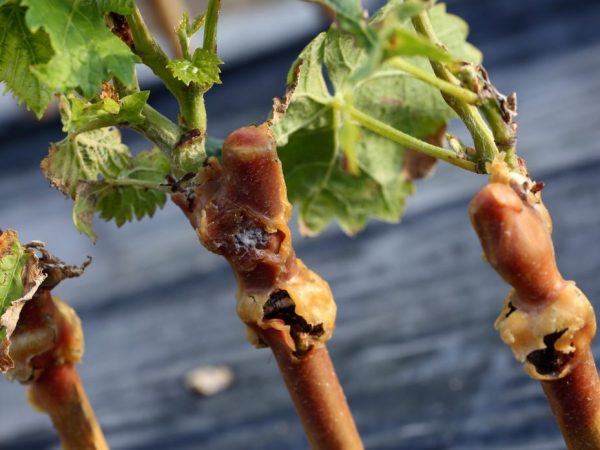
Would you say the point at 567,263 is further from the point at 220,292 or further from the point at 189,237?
the point at 189,237

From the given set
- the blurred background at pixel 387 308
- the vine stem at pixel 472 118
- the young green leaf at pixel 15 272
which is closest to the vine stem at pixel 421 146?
the vine stem at pixel 472 118

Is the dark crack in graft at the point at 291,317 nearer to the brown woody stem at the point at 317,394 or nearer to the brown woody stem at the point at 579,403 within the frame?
the brown woody stem at the point at 317,394

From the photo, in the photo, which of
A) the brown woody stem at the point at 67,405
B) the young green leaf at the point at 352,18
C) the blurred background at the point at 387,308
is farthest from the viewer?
the blurred background at the point at 387,308

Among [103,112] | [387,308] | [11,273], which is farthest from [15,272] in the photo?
[387,308]

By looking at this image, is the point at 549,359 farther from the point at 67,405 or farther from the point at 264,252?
the point at 67,405

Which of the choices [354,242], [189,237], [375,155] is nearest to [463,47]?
[375,155]
